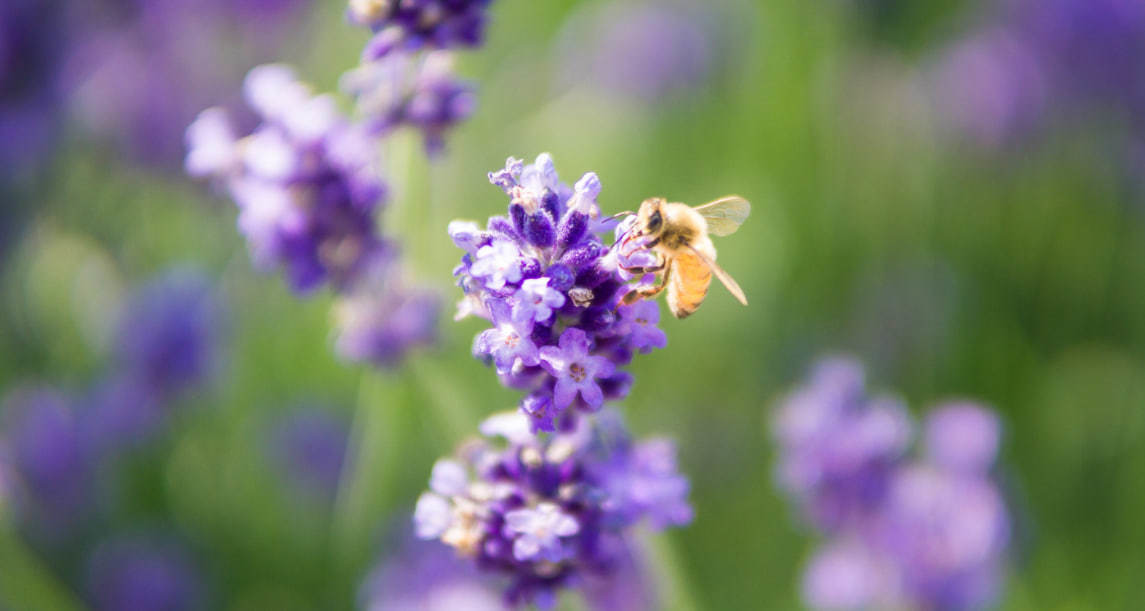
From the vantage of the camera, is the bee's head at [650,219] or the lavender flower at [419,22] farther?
the lavender flower at [419,22]

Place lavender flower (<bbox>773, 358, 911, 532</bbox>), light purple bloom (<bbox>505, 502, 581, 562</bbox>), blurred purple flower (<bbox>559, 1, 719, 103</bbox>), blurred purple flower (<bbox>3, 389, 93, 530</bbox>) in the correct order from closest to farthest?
light purple bloom (<bbox>505, 502, 581, 562</bbox>)
lavender flower (<bbox>773, 358, 911, 532</bbox>)
blurred purple flower (<bbox>3, 389, 93, 530</bbox>)
blurred purple flower (<bbox>559, 1, 719, 103</bbox>)

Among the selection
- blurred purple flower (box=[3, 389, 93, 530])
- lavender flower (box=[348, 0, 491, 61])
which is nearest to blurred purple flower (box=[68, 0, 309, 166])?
blurred purple flower (box=[3, 389, 93, 530])

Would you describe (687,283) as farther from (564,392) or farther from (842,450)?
(842,450)

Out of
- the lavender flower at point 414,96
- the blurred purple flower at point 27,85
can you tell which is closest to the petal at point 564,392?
the lavender flower at point 414,96

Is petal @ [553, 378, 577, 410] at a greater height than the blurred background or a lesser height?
lesser

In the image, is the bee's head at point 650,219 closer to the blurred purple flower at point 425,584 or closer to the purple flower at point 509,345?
the purple flower at point 509,345

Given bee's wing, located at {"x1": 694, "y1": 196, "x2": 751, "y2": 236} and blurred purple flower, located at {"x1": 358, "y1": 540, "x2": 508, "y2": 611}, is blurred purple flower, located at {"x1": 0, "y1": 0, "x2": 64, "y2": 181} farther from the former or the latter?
bee's wing, located at {"x1": 694, "y1": 196, "x2": 751, "y2": 236}
